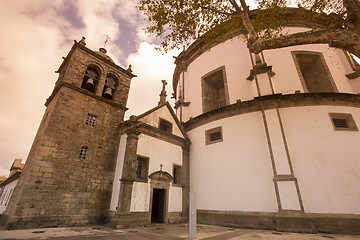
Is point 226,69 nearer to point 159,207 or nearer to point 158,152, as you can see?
point 158,152

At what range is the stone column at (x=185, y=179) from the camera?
11511 mm

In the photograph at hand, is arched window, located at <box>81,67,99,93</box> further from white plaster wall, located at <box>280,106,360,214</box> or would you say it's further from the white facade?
white plaster wall, located at <box>280,106,360,214</box>

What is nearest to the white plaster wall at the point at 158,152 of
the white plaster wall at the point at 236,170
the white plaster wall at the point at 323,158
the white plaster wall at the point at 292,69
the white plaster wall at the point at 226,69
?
the white plaster wall at the point at 236,170

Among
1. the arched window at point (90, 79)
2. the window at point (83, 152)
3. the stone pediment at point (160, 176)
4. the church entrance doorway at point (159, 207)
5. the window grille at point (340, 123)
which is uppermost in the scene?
the arched window at point (90, 79)

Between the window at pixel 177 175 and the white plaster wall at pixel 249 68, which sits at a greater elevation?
the white plaster wall at pixel 249 68

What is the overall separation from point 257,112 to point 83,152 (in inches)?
429

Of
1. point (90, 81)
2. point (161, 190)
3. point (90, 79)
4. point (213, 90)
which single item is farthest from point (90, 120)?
point (213, 90)

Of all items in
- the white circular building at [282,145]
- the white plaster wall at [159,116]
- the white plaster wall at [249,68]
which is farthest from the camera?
the white plaster wall at [249,68]

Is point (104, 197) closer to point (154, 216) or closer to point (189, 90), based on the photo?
point (154, 216)

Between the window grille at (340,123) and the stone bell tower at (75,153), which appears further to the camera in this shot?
the window grille at (340,123)

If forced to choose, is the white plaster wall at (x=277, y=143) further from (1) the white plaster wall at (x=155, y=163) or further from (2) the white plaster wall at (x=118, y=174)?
(2) the white plaster wall at (x=118, y=174)

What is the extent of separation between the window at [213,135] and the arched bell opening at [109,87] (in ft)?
25.3

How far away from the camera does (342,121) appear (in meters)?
9.77

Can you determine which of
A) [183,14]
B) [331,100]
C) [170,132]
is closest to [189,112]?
[170,132]
